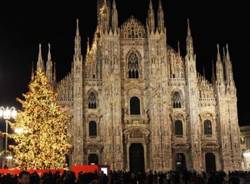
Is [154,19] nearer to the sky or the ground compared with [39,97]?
nearer to the sky

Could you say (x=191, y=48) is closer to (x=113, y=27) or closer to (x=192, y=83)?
(x=192, y=83)

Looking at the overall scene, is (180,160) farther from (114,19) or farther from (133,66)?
(114,19)

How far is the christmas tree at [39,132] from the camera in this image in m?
30.2

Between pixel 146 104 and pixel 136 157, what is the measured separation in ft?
19.3

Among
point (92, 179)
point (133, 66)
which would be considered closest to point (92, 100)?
point (133, 66)

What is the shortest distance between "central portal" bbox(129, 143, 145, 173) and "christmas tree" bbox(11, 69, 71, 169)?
20647mm

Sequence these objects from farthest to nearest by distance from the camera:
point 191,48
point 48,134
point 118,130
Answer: point 191,48 < point 118,130 < point 48,134

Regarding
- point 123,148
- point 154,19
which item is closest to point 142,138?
point 123,148

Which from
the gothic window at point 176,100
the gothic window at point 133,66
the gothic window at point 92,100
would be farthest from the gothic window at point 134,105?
the gothic window at point 92,100

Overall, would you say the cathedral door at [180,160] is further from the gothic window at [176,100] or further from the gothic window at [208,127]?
the gothic window at [176,100]

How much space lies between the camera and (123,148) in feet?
167

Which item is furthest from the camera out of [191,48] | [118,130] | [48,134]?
[191,48]

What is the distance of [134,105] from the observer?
173ft

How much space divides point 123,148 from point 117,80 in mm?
7275
